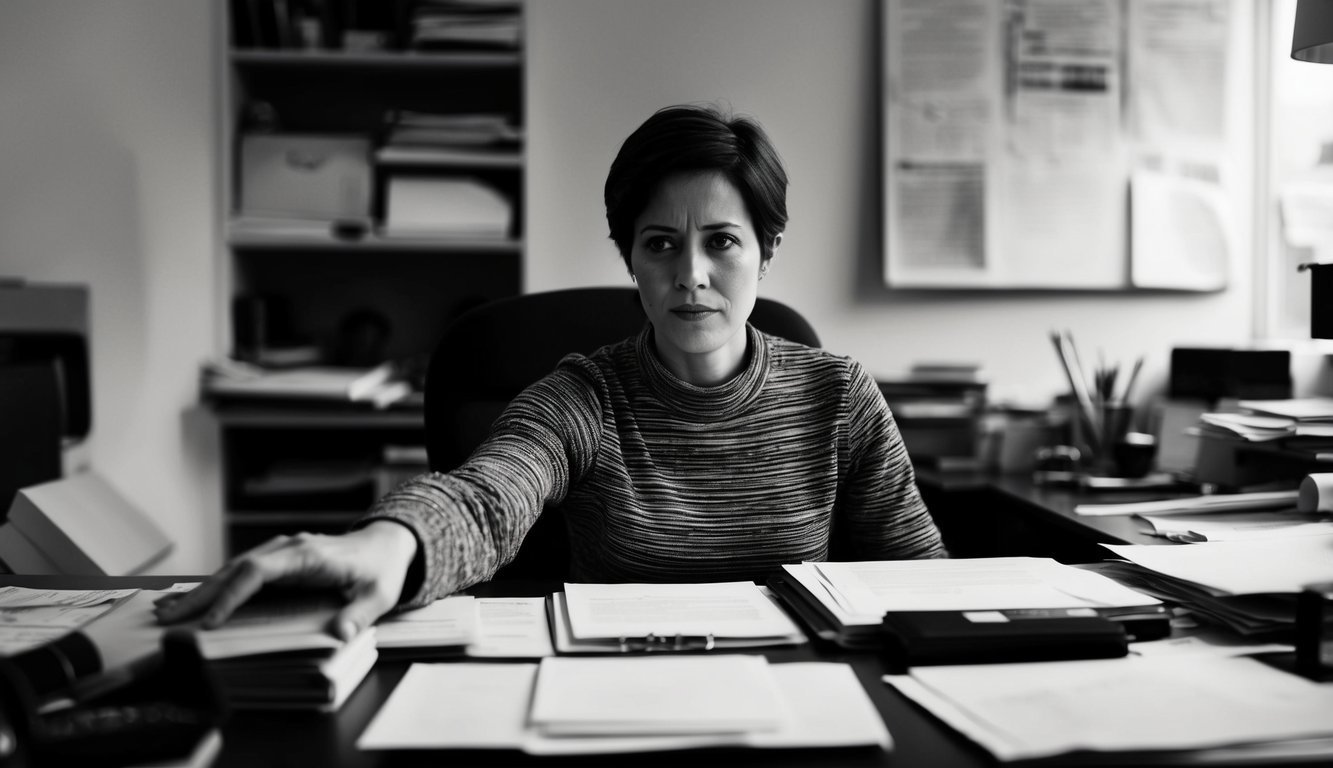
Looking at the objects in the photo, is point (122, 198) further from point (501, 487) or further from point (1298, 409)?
point (1298, 409)

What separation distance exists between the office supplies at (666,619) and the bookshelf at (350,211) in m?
1.47

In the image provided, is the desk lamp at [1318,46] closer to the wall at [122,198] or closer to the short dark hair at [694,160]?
the short dark hair at [694,160]

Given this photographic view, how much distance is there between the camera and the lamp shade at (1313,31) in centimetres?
148

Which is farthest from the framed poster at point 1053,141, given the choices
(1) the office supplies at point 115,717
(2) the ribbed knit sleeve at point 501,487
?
(1) the office supplies at point 115,717

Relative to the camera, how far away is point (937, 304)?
2.60 metres

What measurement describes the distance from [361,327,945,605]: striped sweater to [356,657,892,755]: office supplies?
16.9 inches

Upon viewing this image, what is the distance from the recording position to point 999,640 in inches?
30.4

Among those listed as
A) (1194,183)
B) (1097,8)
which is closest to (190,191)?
(1097,8)

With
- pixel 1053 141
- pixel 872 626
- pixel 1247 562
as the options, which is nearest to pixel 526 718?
pixel 872 626

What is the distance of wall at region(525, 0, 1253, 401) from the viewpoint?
101 inches

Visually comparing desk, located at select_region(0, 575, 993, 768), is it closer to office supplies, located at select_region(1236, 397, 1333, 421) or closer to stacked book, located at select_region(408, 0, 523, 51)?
office supplies, located at select_region(1236, 397, 1333, 421)

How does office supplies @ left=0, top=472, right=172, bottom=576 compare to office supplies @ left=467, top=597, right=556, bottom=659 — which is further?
office supplies @ left=0, top=472, right=172, bottom=576

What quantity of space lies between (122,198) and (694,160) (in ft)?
5.53

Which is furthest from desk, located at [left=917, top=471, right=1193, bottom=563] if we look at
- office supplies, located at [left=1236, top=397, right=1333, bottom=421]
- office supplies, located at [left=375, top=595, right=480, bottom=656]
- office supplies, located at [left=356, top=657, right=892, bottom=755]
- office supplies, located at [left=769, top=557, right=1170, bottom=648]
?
office supplies, located at [left=375, top=595, right=480, bottom=656]
